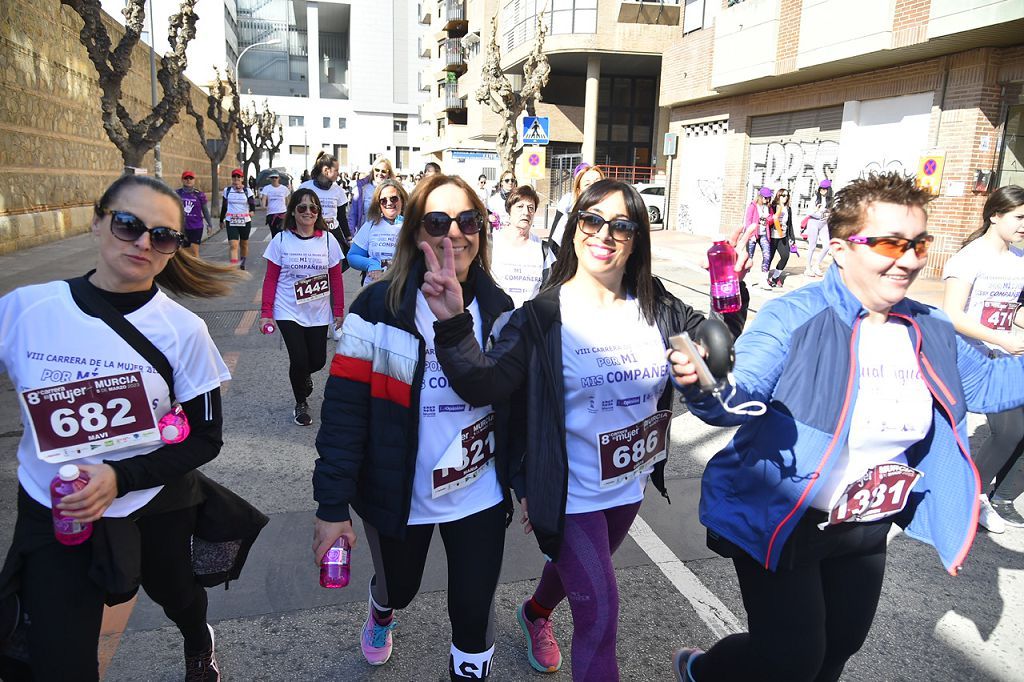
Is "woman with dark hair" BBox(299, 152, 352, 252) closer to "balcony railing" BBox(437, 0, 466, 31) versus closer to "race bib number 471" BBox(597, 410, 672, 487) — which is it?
"race bib number 471" BBox(597, 410, 672, 487)

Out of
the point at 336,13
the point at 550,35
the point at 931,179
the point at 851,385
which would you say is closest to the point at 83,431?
the point at 851,385

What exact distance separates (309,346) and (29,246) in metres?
14.8

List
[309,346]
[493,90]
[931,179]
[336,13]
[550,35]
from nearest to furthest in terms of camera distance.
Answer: [309,346]
[931,179]
[493,90]
[550,35]
[336,13]

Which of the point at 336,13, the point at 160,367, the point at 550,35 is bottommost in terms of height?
the point at 160,367

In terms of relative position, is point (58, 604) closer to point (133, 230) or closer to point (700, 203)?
point (133, 230)

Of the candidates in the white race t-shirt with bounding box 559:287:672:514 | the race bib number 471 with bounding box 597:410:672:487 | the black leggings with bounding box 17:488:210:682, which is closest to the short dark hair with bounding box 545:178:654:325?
the white race t-shirt with bounding box 559:287:672:514

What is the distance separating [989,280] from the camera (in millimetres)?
4133

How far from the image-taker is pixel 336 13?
93312mm

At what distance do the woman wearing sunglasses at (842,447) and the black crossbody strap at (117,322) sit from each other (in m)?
1.64

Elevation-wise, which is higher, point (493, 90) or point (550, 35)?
point (550, 35)

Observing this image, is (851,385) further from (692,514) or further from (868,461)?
(692,514)

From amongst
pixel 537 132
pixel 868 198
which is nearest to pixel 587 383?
pixel 868 198

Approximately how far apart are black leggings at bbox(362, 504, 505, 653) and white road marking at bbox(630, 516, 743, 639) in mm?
1327

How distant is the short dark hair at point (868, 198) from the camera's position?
2246mm
